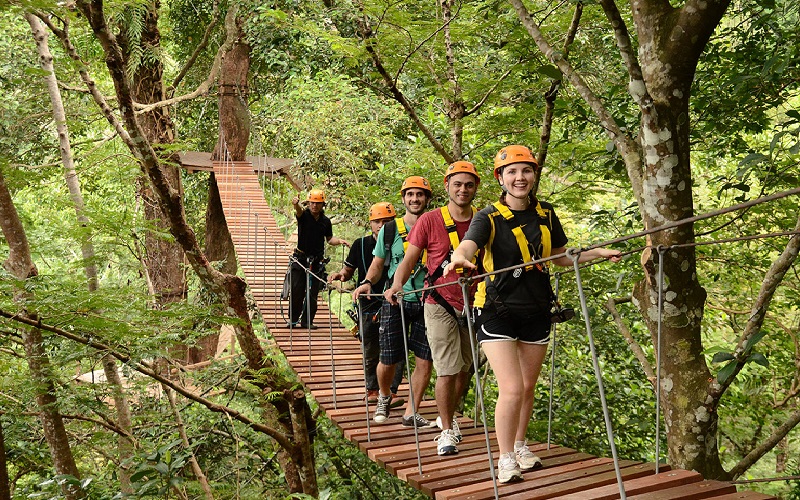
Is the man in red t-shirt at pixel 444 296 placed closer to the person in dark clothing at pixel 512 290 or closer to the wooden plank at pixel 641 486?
the person in dark clothing at pixel 512 290

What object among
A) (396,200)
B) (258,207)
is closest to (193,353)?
(258,207)

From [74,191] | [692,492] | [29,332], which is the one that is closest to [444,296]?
[692,492]

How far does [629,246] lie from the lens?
429 cm

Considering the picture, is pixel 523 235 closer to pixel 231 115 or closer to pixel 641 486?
pixel 641 486

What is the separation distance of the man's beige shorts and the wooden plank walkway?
327 millimetres

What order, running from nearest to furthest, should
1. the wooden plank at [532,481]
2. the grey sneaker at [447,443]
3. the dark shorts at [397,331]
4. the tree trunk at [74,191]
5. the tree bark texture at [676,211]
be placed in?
the wooden plank at [532,481] < the tree bark texture at [676,211] < the grey sneaker at [447,443] < the dark shorts at [397,331] < the tree trunk at [74,191]

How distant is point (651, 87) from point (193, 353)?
643cm

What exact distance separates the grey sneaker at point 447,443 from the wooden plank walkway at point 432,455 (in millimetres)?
37

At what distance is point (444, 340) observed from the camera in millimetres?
2723

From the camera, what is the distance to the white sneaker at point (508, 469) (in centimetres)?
212

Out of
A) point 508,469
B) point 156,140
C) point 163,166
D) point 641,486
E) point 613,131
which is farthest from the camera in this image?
point 156,140

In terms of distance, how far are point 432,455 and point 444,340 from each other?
1.40 feet

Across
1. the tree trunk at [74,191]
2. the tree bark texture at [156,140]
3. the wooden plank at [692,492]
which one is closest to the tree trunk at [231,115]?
the tree bark texture at [156,140]

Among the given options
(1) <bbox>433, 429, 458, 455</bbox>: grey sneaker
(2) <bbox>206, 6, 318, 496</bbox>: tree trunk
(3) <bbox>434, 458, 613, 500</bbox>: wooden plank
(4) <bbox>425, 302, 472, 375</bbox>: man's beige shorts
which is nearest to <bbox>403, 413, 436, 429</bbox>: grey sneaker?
(1) <bbox>433, 429, 458, 455</bbox>: grey sneaker
